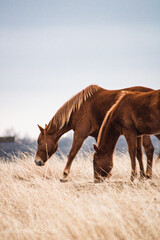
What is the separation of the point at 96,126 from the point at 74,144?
1.98 ft

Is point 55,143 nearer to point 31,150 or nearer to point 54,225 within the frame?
point 31,150

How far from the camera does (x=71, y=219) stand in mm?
2967

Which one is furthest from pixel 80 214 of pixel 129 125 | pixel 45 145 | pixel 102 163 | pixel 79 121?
pixel 45 145

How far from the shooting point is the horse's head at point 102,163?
479 cm

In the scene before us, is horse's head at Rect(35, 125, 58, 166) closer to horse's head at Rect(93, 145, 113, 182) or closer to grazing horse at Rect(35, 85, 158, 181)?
grazing horse at Rect(35, 85, 158, 181)

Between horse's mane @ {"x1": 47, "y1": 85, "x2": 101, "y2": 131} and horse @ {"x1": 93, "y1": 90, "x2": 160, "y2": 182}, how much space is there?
1259mm

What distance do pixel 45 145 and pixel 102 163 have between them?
5.54 ft

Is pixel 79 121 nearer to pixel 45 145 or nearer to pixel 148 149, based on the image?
pixel 45 145

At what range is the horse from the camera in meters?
4.36

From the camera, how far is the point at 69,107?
5949 millimetres

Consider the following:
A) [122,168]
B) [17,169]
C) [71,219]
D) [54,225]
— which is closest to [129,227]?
[71,219]

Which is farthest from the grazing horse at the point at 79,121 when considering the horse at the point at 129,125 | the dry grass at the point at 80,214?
the dry grass at the point at 80,214

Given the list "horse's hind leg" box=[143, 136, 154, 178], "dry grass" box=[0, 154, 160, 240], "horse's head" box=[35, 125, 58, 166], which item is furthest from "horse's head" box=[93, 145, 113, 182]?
"horse's head" box=[35, 125, 58, 166]

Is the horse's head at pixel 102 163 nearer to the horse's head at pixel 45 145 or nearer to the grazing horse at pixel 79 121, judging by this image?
the grazing horse at pixel 79 121
